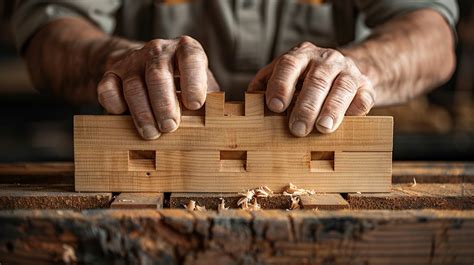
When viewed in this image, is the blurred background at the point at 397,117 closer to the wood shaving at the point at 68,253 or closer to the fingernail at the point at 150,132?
the fingernail at the point at 150,132

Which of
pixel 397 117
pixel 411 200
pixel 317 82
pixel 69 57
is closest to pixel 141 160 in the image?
pixel 317 82

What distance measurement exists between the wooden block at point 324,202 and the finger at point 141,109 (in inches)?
14.1

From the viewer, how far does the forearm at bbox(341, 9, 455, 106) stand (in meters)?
2.01

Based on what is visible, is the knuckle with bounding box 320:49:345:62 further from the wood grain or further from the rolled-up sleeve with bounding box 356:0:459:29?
the rolled-up sleeve with bounding box 356:0:459:29

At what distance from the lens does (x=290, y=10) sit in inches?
101

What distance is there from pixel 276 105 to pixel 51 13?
135cm

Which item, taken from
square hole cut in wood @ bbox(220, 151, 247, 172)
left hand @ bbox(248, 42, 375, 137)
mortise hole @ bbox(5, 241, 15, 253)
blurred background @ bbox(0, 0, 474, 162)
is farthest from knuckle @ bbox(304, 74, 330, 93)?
blurred background @ bbox(0, 0, 474, 162)

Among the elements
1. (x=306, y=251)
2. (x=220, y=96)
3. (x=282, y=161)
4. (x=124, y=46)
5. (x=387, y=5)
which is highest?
(x=387, y=5)

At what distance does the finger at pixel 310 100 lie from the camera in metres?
1.37

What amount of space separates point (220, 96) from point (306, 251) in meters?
0.45

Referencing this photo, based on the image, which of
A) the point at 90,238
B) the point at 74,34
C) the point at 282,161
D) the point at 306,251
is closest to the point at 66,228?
the point at 90,238

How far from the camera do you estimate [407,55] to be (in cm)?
220

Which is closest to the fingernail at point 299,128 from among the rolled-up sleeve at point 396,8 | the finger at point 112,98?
the finger at point 112,98

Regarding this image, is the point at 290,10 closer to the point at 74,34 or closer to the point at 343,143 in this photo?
the point at 74,34
